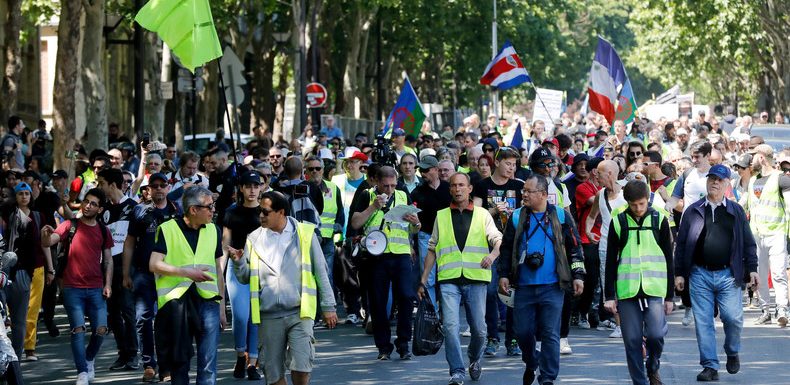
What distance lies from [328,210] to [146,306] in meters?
4.13

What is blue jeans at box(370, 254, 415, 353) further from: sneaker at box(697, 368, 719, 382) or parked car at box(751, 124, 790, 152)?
parked car at box(751, 124, 790, 152)

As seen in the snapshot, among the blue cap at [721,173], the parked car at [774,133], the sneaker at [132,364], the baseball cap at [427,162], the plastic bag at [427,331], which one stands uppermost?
the parked car at [774,133]

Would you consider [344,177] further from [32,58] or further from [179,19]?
[32,58]

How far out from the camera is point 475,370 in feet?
40.0

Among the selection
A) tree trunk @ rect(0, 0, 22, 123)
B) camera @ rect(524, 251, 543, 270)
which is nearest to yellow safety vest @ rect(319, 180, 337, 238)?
camera @ rect(524, 251, 543, 270)

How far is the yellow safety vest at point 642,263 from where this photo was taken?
437 inches

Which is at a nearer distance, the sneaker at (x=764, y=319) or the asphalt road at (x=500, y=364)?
the asphalt road at (x=500, y=364)

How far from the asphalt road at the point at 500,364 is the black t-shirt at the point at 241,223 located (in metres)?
1.15

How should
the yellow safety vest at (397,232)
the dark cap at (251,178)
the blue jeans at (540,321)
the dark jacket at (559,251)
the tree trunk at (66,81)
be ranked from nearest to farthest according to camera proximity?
the blue jeans at (540,321) < the dark jacket at (559,251) < the dark cap at (251,178) < the yellow safety vest at (397,232) < the tree trunk at (66,81)

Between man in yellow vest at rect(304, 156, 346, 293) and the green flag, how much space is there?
3.48m

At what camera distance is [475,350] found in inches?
480

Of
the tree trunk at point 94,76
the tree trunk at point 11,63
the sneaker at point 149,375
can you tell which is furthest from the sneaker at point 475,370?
the tree trunk at point 11,63

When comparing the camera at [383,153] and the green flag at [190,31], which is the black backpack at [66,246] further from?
the camera at [383,153]

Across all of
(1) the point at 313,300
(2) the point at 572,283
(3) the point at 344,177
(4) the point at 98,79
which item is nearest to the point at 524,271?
(2) the point at 572,283
